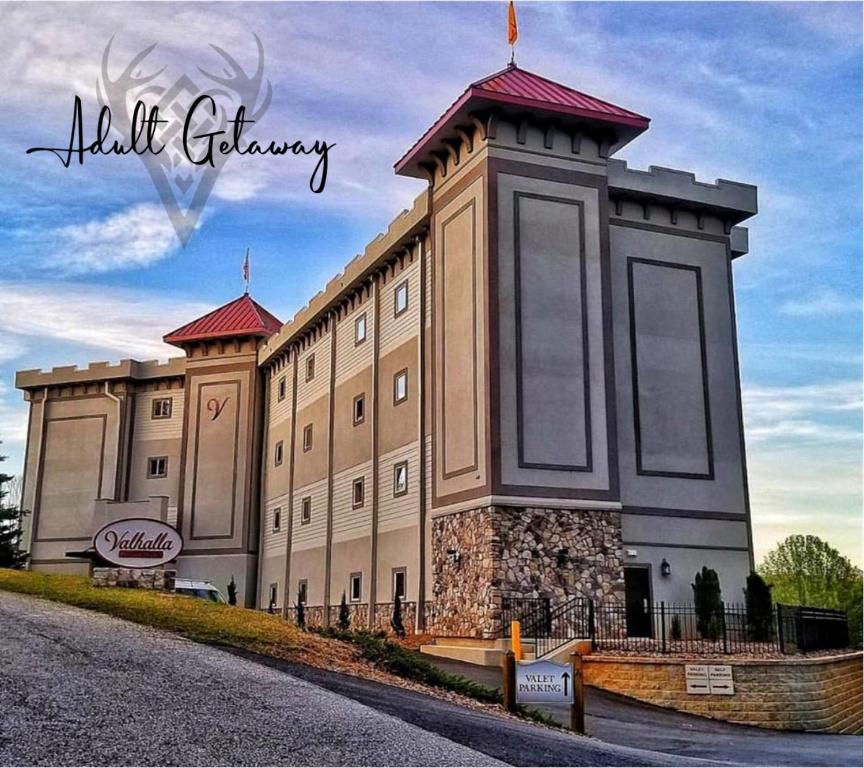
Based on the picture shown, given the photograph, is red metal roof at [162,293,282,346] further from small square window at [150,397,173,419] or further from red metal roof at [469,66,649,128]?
red metal roof at [469,66,649,128]

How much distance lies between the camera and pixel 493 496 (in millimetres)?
23016

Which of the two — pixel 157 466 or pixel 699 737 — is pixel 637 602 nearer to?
pixel 699 737

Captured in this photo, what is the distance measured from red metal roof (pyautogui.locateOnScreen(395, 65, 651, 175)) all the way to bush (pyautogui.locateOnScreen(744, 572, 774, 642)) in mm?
11915

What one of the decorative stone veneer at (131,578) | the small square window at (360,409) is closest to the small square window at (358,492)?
the small square window at (360,409)

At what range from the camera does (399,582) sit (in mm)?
28016

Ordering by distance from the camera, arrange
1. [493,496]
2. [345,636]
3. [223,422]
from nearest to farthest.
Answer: [345,636] < [493,496] < [223,422]

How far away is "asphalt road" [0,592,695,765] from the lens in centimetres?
920

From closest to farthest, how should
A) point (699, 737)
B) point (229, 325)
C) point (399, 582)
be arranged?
point (699, 737) → point (399, 582) → point (229, 325)

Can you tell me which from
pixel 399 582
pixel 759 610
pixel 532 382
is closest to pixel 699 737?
pixel 759 610

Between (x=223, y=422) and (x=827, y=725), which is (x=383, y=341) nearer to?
(x=223, y=422)

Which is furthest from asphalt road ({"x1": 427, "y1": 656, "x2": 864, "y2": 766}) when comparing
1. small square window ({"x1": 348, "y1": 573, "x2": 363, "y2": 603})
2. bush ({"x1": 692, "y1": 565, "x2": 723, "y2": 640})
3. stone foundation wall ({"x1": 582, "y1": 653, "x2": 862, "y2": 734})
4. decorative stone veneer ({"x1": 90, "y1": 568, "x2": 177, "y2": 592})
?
small square window ({"x1": 348, "y1": 573, "x2": 363, "y2": 603})

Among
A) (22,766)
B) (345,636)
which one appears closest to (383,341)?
(345,636)

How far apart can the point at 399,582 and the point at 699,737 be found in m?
13.5

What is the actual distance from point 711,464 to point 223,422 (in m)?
23.2
